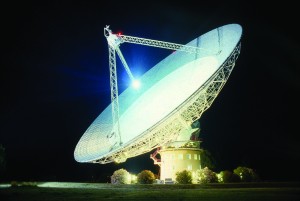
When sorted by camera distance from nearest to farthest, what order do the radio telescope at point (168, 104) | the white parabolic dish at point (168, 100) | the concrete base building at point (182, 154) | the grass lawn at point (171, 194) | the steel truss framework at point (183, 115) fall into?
the grass lawn at point (171, 194), the steel truss framework at point (183, 115), the white parabolic dish at point (168, 100), the radio telescope at point (168, 104), the concrete base building at point (182, 154)

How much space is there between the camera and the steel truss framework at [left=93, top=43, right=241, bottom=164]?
20.6 m

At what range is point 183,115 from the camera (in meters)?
A: 22.2

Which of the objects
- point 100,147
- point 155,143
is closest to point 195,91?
point 155,143

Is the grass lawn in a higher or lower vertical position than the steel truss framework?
lower

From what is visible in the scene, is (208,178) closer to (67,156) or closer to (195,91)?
(195,91)

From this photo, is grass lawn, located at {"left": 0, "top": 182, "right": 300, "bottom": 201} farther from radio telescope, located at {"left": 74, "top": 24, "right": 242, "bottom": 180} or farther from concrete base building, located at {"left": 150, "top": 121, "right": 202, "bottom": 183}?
concrete base building, located at {"left": 150, "top": 121, "right": 202, "bottom": 183}

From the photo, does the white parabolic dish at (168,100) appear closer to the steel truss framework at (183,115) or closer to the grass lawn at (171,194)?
the steel truss framework at (183,115)

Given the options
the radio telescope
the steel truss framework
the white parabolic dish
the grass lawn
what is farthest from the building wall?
the grass lawn

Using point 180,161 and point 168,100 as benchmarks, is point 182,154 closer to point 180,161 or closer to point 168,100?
point 180,161

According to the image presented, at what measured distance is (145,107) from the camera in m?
26.3

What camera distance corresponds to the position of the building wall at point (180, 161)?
96.3 feet

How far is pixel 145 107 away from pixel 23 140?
125 ft

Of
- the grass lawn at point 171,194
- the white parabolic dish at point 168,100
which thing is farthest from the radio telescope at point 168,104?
the grass lawn at point 171,194

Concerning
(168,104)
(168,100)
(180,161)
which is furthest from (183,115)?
(180,161)
